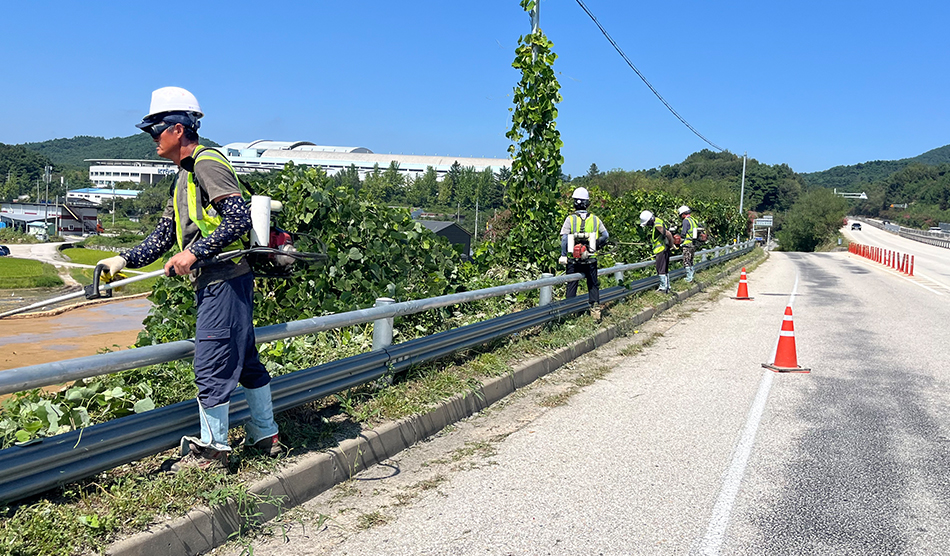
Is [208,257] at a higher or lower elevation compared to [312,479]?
higher

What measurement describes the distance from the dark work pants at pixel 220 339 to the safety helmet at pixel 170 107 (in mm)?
927

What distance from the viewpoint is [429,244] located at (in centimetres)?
872

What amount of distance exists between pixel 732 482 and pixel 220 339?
3.52m

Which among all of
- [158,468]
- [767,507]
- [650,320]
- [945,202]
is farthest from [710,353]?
[945,202]

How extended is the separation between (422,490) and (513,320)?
13.6 feet

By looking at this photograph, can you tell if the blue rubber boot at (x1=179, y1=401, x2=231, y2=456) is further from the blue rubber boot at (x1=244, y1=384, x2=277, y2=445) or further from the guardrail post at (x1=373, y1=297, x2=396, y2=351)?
the guardrail post at (x1=373, y1=297, x2=396, y2=351)

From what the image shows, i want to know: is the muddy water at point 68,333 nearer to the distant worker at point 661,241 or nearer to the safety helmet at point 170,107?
the distant worker at point 661,241

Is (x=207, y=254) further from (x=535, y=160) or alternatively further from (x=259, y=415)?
(x=535, y=160)

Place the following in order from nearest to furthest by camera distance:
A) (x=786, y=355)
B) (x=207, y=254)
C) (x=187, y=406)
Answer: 1. (x=207, y=254)
2. (x=187, y=406)
3. (x=786, y=355)

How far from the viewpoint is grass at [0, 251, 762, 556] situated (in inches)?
134

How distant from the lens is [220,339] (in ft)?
13.7

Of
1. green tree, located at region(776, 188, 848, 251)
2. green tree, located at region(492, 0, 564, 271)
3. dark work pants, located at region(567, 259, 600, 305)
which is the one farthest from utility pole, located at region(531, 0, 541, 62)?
green tree, located at region(776, 188, 848, 251)

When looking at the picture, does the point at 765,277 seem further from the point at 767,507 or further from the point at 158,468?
the point at 158,468

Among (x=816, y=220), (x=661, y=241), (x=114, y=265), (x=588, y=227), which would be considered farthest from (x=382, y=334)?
(x=816, y=220)
